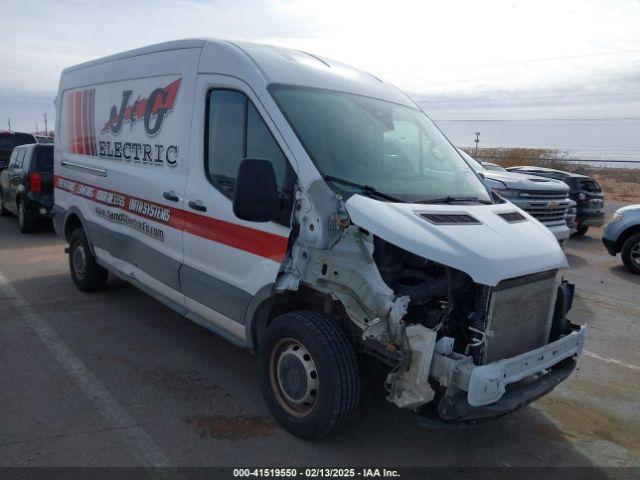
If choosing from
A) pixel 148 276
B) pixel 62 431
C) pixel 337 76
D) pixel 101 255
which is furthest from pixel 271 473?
pixel 101 255

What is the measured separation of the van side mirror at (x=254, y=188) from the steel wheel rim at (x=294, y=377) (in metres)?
0.88

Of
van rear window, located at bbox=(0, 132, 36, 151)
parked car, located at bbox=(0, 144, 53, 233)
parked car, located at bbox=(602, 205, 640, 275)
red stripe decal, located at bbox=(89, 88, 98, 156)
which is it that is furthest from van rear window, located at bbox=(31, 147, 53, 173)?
parked car, located at bbox=(602, 205, 640, 275)

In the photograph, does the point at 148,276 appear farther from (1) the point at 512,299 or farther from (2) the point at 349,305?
(1) the point at 512,299

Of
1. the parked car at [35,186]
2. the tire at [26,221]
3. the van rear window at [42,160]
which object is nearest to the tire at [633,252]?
the parked car at [35,186]

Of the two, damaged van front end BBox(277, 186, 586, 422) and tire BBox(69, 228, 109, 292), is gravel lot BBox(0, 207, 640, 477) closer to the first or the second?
damaged van front end BBox(277, 186, 586, 422)

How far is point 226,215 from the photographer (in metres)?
4.03

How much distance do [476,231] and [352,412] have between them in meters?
1.33

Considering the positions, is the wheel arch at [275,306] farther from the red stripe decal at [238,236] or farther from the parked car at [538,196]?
the parked car at [538,196]

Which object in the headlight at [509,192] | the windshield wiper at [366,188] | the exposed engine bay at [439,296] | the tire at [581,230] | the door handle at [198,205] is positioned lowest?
the tire at [581,230]

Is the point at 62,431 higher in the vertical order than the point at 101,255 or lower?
lower

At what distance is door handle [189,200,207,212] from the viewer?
13.9 feet

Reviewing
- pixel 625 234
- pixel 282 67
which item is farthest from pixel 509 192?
pixel 282 67

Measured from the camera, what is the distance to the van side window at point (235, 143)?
12.0ft

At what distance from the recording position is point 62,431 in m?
3.62
